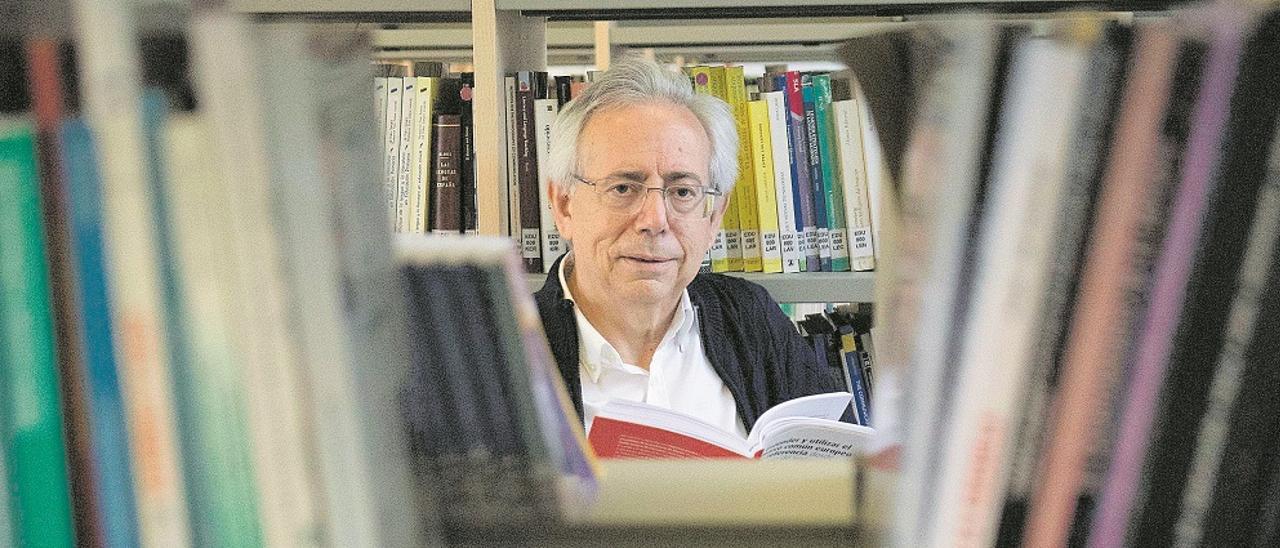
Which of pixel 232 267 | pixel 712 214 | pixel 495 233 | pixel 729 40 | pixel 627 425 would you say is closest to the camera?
pixel 232 267

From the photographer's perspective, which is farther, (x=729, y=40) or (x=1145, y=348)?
(x=729, y=40)

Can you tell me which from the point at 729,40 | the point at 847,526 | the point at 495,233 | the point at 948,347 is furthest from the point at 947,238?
the point at 729,40

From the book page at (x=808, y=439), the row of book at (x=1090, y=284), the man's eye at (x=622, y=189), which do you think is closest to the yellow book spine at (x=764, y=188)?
the man's eye at (x=622, y=189)

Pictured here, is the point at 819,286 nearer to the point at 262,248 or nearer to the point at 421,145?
the point at 421,145

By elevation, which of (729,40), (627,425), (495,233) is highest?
(729,40)

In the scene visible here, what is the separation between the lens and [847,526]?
18.1 inches

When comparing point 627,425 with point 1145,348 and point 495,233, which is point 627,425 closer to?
point 495,233

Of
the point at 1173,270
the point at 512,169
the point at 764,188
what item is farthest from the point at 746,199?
the point at 1173,270

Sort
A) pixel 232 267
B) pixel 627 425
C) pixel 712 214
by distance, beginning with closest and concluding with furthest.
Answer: pixel 232 267, pixel 627 425, pixel 712 214

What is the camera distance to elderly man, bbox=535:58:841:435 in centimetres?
167

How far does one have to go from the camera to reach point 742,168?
174 cm

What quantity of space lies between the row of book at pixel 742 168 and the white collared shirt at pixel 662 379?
0.16 metres

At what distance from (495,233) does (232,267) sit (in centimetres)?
121

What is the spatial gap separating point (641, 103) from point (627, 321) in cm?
38
